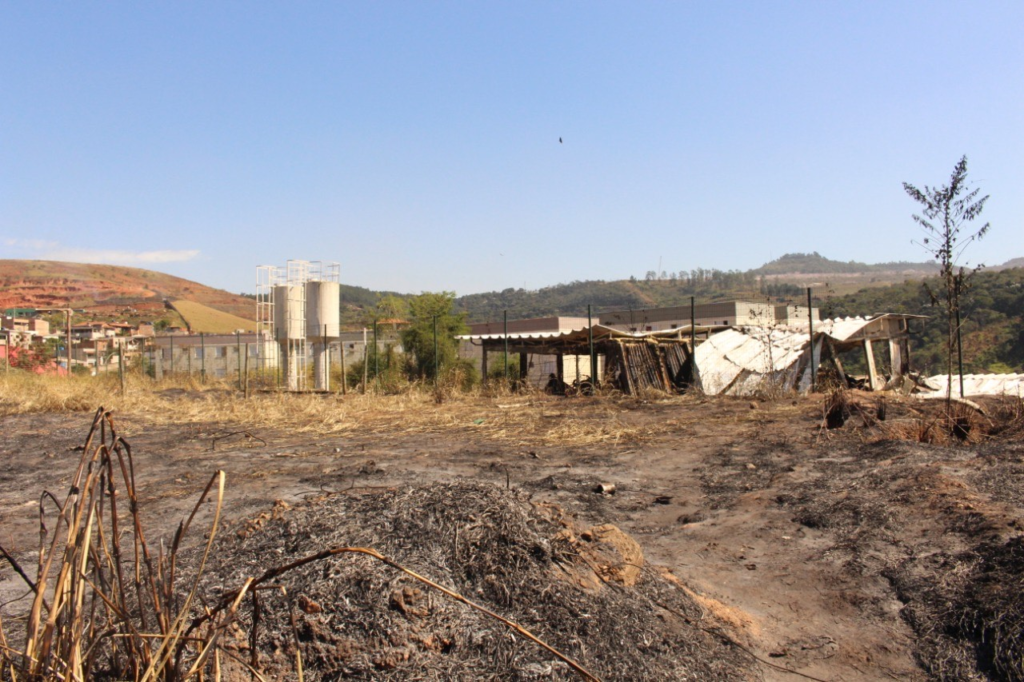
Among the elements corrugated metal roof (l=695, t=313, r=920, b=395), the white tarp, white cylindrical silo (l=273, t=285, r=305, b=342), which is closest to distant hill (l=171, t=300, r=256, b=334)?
white cylindrical silo (l=273, t=285, r=305, b=342)

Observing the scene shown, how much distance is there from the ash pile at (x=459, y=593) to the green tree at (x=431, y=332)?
53.1 feet

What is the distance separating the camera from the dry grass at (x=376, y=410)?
37.9ft

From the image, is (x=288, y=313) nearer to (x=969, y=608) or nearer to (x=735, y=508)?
(x=735, y=508)

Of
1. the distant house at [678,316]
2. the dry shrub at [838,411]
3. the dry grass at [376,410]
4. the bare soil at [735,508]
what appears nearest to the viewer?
the bare soil at [735,508]

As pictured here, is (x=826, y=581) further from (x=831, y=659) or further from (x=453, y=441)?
(x=453, y=441)

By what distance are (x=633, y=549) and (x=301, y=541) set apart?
1870 mm

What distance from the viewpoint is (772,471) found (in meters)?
7.61

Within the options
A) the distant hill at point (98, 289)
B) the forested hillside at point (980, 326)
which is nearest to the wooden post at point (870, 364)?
the forested hillside at point (980, 326)

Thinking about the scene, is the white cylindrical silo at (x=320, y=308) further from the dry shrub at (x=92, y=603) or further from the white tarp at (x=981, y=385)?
the dry shrub at (x=92, y=603)

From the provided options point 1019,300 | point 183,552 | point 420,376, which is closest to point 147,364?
point 420,376

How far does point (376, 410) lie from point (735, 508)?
10.1 meters

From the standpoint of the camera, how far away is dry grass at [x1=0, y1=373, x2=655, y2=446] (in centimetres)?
1155

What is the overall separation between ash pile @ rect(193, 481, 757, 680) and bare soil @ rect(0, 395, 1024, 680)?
0.03 metres

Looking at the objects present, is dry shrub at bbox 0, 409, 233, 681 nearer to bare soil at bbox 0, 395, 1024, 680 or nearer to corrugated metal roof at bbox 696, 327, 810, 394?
bare soil at bbox 0, 395, 1024, 680
